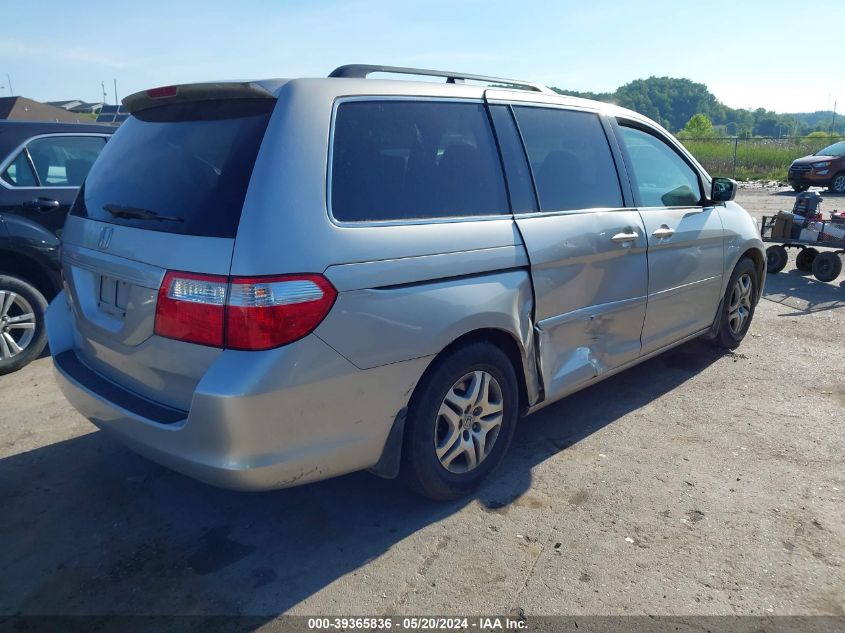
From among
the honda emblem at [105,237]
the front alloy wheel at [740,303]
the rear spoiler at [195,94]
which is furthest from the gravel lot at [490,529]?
the rear spoiler at [195,94]

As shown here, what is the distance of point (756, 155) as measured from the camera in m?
30.7

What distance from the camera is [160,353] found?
2.60 metres

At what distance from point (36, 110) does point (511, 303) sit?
25.0 m

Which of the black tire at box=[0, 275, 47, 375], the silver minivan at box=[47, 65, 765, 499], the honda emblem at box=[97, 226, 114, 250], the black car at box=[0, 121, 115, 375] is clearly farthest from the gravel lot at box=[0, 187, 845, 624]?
the honda emblem at box=[97, 226, 114, 250]

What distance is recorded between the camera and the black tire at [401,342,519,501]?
291 cm

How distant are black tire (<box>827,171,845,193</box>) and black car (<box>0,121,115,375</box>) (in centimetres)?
2158

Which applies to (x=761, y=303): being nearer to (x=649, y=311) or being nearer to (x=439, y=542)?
(x=649, y=311)

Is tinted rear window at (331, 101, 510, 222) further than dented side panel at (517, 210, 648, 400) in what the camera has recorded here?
No

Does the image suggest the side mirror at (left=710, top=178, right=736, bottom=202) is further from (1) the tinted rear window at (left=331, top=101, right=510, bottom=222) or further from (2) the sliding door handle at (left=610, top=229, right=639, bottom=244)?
(1) the tinted rear window at (left=331, top=101, right=510, bottom=222)

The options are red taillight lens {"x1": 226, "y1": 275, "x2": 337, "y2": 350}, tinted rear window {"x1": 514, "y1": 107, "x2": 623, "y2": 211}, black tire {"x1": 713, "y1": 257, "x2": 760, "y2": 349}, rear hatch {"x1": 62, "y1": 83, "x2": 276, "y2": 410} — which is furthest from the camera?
black tire {"x1": 713, "y1": 257, "x2": 760, "y2": 349}

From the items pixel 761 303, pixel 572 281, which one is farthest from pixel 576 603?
pixel 761 303

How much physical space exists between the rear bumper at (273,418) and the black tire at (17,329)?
2652 millimetres

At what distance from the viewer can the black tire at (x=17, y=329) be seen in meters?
4.93

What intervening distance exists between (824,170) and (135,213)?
22658 millimetres
